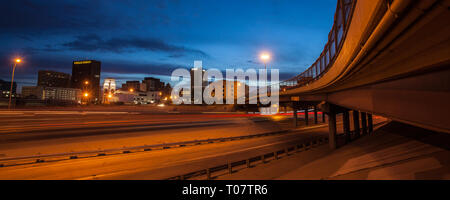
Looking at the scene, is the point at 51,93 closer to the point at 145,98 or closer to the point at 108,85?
the point at 145,98

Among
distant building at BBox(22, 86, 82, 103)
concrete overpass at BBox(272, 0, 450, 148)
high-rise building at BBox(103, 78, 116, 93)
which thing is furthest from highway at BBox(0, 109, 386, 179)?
distant building at BBox(22, 86, 82, 103)

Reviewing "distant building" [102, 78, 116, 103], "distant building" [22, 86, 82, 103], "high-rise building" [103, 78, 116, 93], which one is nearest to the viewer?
"distant building" [102, 78, 116, 103]

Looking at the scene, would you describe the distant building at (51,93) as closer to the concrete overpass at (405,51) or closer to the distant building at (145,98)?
the distant building at (145,98)

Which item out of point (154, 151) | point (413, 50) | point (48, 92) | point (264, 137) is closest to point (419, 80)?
point (413, 50)

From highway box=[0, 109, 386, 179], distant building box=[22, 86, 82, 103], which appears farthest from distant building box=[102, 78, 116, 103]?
highway box=[0, 109, 386, 179]

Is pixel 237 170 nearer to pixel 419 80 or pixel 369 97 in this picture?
pixel 369 97

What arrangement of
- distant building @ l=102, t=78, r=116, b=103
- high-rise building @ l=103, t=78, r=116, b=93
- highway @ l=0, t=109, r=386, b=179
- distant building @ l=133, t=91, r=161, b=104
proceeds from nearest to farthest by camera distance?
1. highway @ l=0, t=109, r=386, b=179
2. distant building @ l=102, t=78, r=116, b=103
3. high-rise building @ l=103, t=78, r=116, b=93
4. distant building @ l=133, t=91, r=161, b=104

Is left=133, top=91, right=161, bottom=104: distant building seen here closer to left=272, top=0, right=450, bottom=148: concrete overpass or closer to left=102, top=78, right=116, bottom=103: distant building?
left=102, top=78, right=116, bottom=103: distant building

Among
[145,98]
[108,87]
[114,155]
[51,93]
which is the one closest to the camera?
[114,155]

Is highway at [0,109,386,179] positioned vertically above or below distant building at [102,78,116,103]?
below

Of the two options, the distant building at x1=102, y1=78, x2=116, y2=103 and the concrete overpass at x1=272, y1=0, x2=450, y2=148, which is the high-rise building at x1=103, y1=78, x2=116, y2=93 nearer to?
the distant building at x1=102, y1=78, x2=116, y2=103

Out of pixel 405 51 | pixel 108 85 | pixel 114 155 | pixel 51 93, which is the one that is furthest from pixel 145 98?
pixel 405 51

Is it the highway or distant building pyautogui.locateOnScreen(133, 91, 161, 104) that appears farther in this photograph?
distant building pyautogui.locateOnScreen(133, 91, 161, 104)

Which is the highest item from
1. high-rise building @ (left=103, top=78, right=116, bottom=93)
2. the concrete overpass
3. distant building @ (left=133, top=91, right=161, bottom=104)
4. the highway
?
high-rise building @ (left=103, top=78, right=116, bottom=93)
